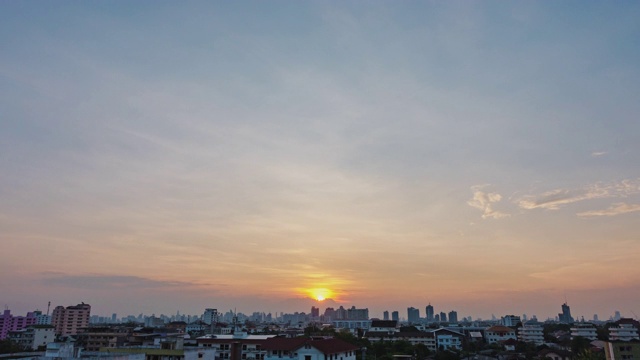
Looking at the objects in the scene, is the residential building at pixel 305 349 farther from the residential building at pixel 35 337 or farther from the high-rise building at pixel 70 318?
the high-rise building at pixel 70 318

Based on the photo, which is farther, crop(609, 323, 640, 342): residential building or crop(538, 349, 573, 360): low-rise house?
crop(609, 323, 640, 342): residential building

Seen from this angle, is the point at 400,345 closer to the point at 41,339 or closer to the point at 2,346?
the point at 2,346

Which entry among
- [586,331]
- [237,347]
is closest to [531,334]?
[586,331]

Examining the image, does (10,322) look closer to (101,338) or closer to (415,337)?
(101,338)

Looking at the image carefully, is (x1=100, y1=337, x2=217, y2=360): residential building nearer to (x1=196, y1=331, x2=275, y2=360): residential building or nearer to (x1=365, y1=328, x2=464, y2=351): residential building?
(x1=196, y1=331, x2=275, y2=360): residential building

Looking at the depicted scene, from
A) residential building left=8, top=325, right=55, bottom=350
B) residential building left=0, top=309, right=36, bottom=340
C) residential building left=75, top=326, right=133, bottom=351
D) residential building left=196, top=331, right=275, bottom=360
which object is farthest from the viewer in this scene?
residential building left=0, top=309, right=36, bottom=340

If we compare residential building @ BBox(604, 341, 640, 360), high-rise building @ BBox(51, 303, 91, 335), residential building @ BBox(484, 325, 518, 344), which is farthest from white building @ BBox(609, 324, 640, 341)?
high-rise building @ BBox(51, 303, 91, 335)

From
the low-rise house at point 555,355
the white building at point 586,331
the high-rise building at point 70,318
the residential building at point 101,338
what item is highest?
the high-rise building at point 70,318

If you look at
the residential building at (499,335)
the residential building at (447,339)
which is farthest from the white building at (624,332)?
the residential building at (447,339)

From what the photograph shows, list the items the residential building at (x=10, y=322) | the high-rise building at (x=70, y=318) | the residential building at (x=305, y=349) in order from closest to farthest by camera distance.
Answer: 1. the residential building at (x=305, y=349)
2. the high-rise building at (x=70, y=318)
3. the residential building at (x=10, y=322)

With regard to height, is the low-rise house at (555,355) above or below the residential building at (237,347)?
below
